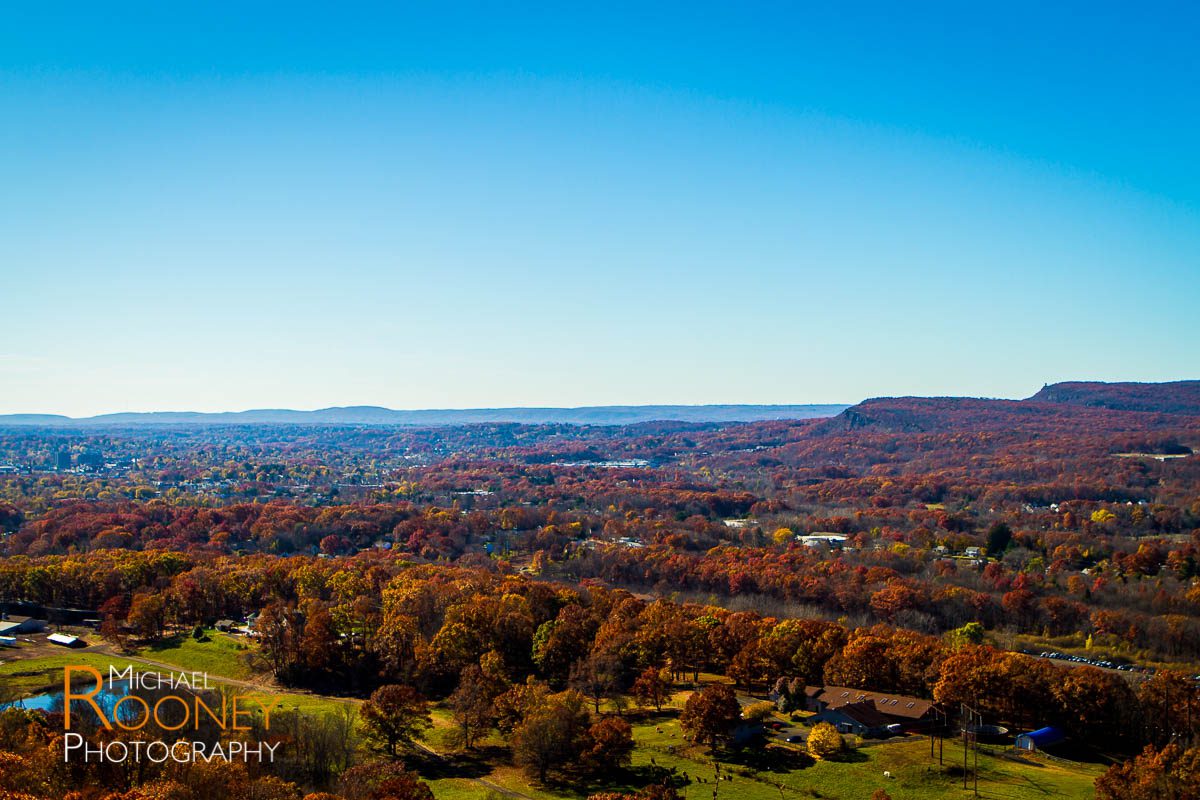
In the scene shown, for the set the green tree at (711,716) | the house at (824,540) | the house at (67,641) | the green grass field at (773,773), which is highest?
the green tree at (711,716)

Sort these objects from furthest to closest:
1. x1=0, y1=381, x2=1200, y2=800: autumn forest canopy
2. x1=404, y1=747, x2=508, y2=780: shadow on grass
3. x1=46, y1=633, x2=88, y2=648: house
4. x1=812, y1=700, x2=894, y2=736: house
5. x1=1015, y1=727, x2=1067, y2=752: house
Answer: x1=46, y1=633, x2=88, y2=648: house, x1=812, y1=700, x2=894, y2=736: house, x1=1015, y1=727, x2=1067, y2=752: house, x1=0, y1=381, x2=1200, y2=800: autumn forest canopy, x1=404, y1=747, x2=508, y2=780: shadow on grass

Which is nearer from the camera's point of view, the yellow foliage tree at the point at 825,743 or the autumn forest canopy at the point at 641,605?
the yellow foliage tree at the point at 825,743

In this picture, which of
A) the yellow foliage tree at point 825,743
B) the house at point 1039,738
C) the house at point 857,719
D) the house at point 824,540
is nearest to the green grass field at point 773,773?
the yellow foliage tree at point 825,743

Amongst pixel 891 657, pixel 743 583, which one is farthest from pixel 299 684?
pixel 743 583

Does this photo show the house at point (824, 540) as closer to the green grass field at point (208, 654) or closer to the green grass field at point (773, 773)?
the green grass field at point (773, 773)

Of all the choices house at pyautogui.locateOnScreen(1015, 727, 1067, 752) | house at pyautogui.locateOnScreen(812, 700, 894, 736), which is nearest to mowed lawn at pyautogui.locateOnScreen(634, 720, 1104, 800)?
house at pyautogui.locateOnScreen(812, 700, 894, 736)

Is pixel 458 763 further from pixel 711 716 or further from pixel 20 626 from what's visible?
pixel 20 626

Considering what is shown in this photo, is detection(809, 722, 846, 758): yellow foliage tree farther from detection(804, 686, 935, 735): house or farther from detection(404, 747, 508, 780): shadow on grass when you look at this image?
detection(404, 747, 508, 780): shadow on grass
